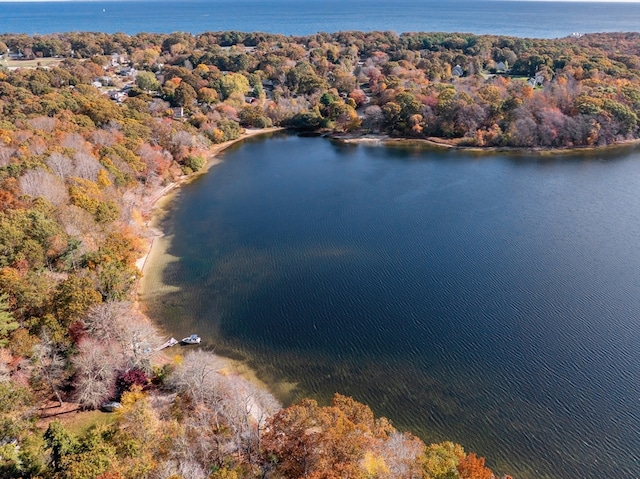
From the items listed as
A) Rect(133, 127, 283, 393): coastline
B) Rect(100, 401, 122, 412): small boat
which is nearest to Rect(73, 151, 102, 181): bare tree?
Rect(133, 127, 283, 393): coastline

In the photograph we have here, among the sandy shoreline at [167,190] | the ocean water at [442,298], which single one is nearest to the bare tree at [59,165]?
the sandy shoreline at [167,190]

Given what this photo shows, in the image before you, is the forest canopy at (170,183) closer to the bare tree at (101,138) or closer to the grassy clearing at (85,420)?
the bare tree at (101,138)

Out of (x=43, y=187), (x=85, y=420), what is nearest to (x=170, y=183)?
(x=43, y=187)

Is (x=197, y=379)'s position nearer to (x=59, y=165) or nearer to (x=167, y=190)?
(x=59, y=165)

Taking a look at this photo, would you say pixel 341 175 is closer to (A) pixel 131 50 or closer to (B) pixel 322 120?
(B) pixel 322 120

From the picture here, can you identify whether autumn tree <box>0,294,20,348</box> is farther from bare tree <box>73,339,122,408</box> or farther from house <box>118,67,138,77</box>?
house <box>118,67,138,77</box>

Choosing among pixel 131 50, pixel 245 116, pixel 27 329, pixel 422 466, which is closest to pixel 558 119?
pixel 245 116
